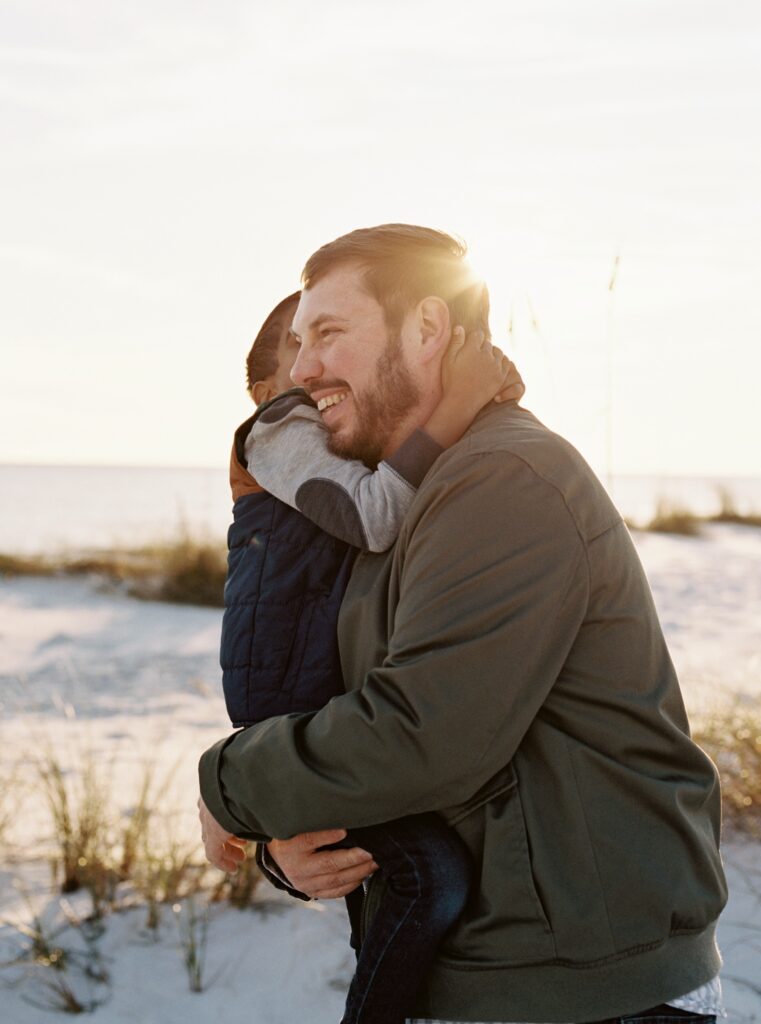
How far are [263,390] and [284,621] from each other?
2.79 feet

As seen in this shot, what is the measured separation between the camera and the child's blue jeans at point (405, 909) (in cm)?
147

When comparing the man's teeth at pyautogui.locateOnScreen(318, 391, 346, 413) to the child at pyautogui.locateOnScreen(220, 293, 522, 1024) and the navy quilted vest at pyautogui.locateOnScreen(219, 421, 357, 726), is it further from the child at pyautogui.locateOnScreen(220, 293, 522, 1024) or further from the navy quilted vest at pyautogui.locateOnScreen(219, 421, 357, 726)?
the navy quilted vest at pyautogui.locateOnScreen(219, 421, 357, 726)

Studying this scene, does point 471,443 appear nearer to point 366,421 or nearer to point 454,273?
point 366,421

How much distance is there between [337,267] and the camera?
1891 mm

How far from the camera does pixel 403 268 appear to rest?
1.86 metres

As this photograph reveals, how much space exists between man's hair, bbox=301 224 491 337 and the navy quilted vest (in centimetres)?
41

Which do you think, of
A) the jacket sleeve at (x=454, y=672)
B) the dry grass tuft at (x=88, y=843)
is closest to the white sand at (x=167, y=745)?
the dry grass tuft at (x=88, y=843)

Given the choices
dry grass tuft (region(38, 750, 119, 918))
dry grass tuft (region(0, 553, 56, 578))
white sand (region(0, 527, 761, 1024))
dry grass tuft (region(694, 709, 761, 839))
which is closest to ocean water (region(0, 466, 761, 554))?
dry grass tuft (region(0, 553, 56, 578))

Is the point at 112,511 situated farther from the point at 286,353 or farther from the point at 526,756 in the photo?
the point at 526,756

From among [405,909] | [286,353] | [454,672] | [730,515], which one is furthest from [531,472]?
[730,515]

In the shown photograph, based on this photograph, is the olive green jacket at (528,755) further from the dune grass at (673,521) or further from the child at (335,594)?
the dune grass at (673,521)

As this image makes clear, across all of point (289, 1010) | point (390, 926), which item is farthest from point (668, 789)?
point (289, 1010)

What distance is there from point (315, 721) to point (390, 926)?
33 centimetres

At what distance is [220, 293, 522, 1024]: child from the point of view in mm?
1502
